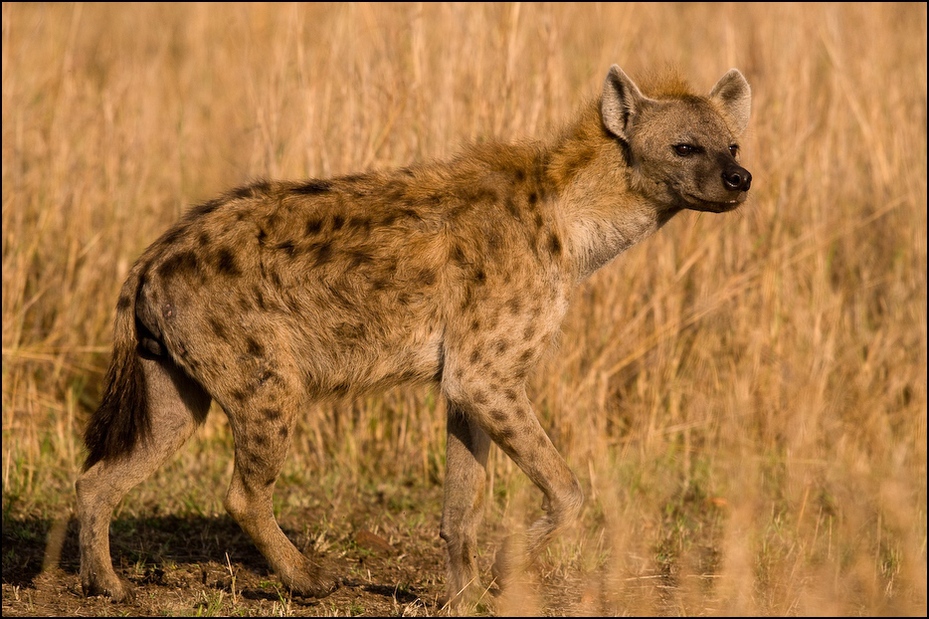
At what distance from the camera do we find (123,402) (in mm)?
3861

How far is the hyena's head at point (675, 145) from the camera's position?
3947 mm

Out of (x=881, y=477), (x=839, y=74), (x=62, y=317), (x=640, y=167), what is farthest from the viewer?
(x=839, y=74)

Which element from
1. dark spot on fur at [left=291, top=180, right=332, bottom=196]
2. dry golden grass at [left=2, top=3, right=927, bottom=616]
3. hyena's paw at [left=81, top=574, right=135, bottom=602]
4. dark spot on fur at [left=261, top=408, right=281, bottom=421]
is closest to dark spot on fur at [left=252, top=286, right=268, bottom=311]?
dark spot on fur at [left=261, top=408, right=281, bottom=421]

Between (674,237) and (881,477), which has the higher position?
(674,237)

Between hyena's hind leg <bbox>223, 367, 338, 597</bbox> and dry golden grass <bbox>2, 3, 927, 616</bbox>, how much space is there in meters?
1.37

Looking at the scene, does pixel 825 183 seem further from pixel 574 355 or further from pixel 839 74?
pixel 574 355

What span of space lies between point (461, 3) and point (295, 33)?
867mm

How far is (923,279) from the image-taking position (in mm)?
6160

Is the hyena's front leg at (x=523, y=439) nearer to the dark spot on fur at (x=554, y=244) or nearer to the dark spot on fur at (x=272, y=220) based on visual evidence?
the dark spot on fur at (x=554, y=244)

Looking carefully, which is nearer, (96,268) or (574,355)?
(574,355)

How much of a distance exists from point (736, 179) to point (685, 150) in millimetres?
247

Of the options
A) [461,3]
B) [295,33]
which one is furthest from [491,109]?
[295,33]

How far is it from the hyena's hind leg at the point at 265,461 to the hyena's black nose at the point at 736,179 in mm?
1563

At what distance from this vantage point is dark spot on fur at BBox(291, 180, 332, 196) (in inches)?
156
